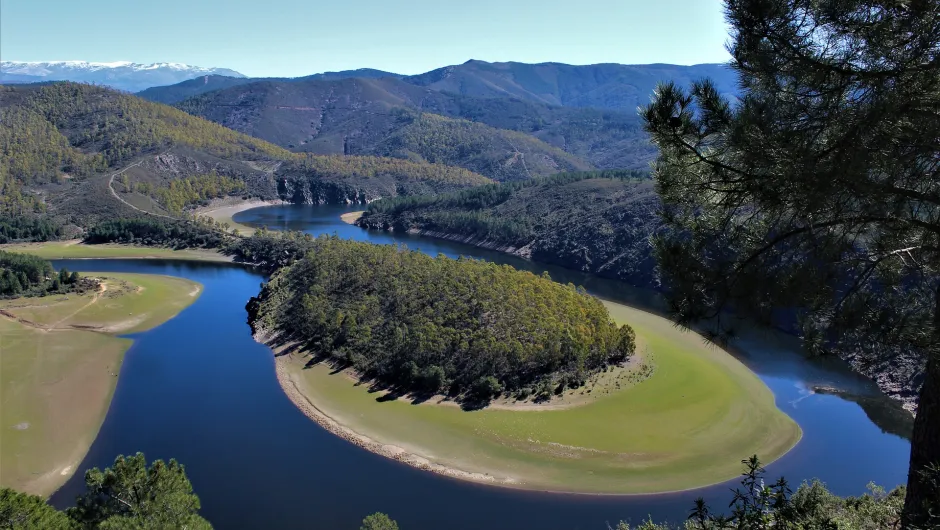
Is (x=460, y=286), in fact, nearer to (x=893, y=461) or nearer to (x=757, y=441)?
(x=757, y=441)

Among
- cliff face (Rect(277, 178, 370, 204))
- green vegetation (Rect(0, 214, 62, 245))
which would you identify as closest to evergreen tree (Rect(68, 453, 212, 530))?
green vegetation (Rect(0, 214, 62, 245))

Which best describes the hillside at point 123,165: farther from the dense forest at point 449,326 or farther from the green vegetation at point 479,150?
the dense forest at point 449,326

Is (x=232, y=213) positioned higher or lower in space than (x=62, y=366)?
lower

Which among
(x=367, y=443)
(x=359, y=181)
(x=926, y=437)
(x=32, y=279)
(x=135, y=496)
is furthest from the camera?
(x=359, y=181)

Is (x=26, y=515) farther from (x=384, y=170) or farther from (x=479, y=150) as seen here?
(x=479, y=150)

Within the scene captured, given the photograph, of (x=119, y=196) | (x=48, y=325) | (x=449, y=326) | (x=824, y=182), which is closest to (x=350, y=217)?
(x=119, y=196)

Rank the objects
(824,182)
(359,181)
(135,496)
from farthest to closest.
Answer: (359,181) → (135,496) → (824,182)

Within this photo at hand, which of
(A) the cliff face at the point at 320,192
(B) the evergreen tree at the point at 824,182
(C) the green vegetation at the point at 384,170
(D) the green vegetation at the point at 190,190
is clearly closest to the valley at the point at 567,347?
(B) the evergreen tree at the point at 824,182

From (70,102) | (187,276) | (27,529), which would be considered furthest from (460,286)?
(70,102)
